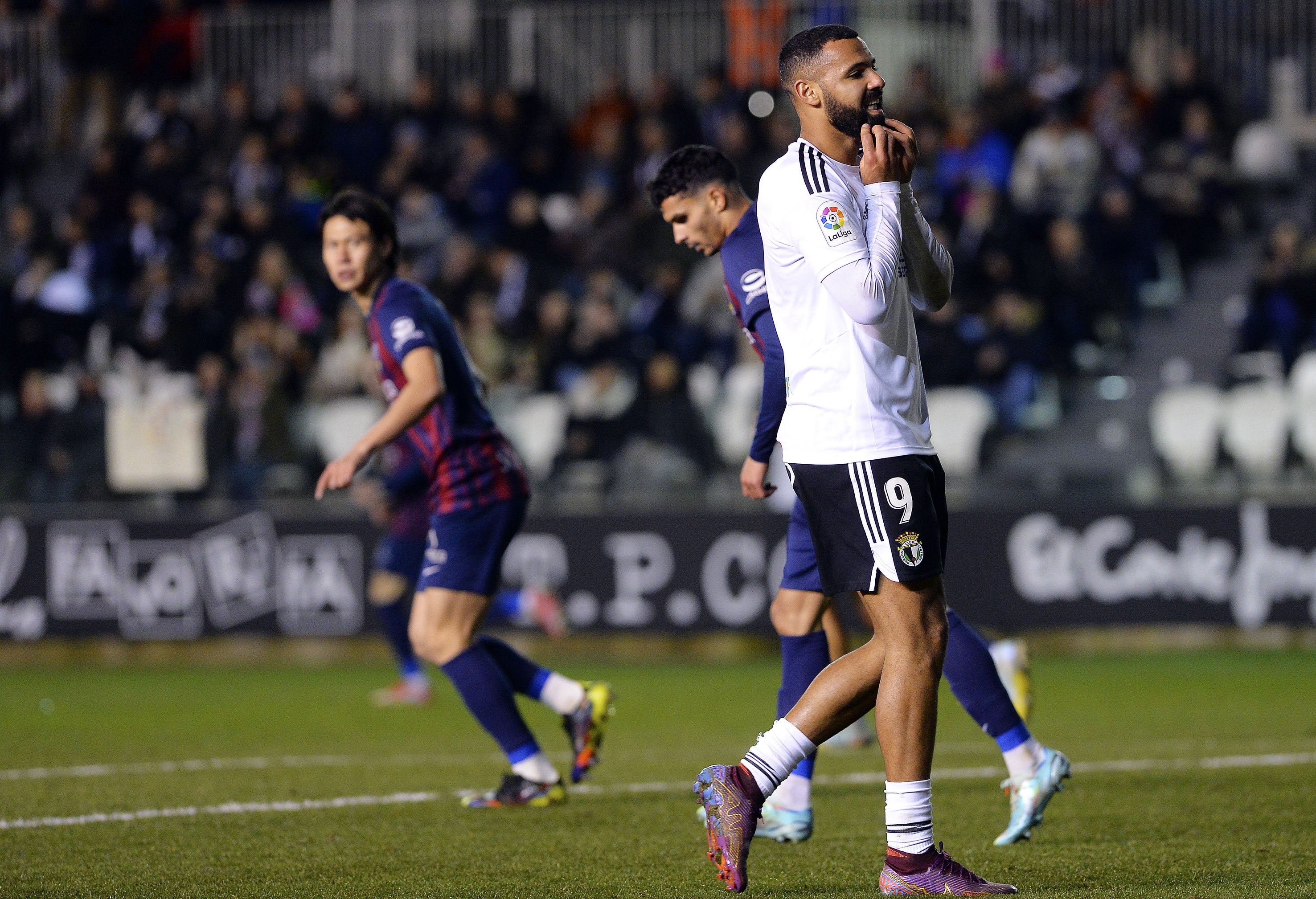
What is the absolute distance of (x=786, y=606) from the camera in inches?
221

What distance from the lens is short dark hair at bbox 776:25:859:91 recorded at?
4.28 m

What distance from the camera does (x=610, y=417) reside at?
13.1 meters

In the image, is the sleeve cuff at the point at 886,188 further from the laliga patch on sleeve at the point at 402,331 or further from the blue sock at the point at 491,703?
the blue sock at the point at 491,703

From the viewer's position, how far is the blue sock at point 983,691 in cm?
518

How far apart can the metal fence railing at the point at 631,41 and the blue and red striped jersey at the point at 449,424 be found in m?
12.3

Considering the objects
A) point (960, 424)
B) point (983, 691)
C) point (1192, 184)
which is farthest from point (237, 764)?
point (1192, 184)

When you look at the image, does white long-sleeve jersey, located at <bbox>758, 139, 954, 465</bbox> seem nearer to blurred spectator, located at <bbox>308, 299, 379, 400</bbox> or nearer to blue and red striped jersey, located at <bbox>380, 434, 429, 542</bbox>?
blue and red striped jersey, located at <bbox>380, 434, 429, 542</bbox>

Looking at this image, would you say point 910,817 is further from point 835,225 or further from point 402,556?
point 402,556

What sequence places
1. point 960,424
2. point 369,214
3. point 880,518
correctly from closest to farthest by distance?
point 880,518 → point 369,214 → point 960,424

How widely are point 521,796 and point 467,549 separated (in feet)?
3.00

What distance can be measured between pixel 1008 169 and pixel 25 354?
30.2ft

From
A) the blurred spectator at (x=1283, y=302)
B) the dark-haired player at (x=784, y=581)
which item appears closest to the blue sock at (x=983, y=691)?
the dark-haired player at (x=784, y=581)

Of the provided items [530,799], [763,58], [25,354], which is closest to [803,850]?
[530,799]

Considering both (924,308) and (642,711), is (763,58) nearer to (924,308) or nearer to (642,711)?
(642,711)
